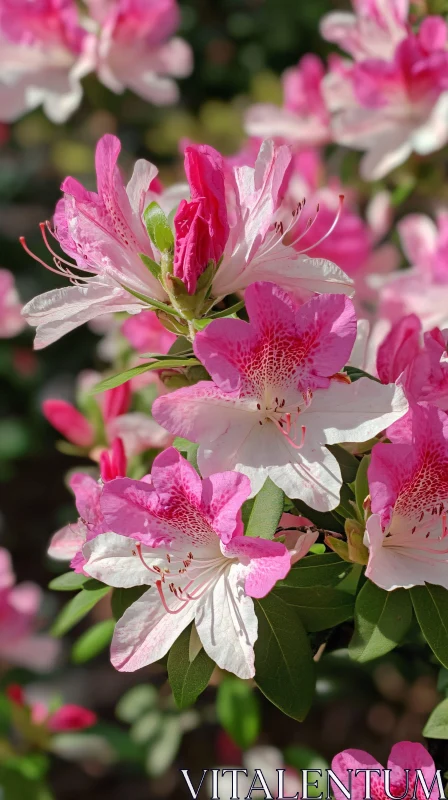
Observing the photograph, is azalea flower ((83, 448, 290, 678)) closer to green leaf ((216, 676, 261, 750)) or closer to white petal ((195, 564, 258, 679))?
white petal ((195, 564, 258, 679))

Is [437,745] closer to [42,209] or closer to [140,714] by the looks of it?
[140,714]

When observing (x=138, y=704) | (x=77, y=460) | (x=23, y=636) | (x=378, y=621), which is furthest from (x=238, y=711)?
(x=77, y=460)


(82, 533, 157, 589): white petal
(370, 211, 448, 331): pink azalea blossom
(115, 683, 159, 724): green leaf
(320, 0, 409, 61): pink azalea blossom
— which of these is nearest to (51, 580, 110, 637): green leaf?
(82, 533, 157, 589): white petal

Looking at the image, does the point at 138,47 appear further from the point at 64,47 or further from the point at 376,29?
the point at 376,29

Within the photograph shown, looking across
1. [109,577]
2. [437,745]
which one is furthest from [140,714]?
[109,577]

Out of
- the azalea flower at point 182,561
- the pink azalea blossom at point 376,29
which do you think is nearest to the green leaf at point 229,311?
the azalea flower at point 182,561

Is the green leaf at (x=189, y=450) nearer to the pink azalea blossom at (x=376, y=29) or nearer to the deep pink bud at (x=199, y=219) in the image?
the deep pink bud at (x=199, y=219)

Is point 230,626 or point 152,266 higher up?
point 152,266
